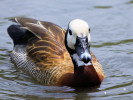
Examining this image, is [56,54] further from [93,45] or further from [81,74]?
[93,45]

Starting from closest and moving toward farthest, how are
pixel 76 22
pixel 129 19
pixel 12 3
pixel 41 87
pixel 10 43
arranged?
1. pixel 76 22
2. pixel 41 87
3. pixel 10 43
4. pixel 129 19
5. pixel 12 3

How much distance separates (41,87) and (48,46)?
4.03 feet

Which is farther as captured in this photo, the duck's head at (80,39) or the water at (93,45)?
the water at (93,45)

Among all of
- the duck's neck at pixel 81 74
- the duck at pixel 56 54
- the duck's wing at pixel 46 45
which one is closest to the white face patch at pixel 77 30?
the duck at pixel 56 54

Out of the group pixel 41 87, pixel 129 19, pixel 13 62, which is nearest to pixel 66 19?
pixel 129 19

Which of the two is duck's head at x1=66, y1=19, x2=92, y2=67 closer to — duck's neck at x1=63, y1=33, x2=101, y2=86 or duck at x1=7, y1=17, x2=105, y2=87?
duck at x1=7, y1=17, x2=105, y2=87

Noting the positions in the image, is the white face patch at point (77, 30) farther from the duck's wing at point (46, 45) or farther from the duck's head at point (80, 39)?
the duck's wing at point (46, 45)

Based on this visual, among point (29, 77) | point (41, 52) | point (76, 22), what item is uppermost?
point (76, 22)

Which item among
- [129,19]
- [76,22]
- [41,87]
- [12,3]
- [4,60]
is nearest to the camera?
[76,22]

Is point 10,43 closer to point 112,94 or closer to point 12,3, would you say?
point 12,3

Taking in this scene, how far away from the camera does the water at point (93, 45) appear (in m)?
10.8

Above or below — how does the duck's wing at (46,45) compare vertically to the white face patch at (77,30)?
below

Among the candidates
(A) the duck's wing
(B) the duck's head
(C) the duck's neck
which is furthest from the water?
(B) the duck's head

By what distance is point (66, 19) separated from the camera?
16.0m
